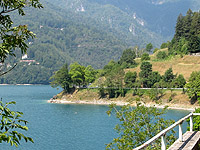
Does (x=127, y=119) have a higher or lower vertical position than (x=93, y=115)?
higher

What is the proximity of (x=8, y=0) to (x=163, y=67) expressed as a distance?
94.2 meters

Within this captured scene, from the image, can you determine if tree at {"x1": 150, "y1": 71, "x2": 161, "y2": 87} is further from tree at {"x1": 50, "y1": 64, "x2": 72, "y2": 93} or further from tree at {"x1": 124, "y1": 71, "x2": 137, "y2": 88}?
tree at {"x1": 50, "y1": 64, "x2": 72, "y2": 93}

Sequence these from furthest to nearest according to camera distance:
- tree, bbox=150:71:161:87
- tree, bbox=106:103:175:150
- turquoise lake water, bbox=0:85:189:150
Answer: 1. tree, bbox=150:71:161:87
2. turquoise lake water, bbox=0:85:189:150
3. tree, bbox=106:103:175:150

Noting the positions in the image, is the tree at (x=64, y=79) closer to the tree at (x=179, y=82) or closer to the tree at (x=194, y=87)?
the tree at (x=179, y=82)

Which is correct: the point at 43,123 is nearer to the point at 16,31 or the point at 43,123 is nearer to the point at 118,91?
the point at 118,91

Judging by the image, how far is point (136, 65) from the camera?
109m

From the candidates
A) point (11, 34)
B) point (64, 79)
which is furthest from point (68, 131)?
point (64, 79)

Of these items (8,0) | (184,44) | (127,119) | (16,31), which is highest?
(184,44)

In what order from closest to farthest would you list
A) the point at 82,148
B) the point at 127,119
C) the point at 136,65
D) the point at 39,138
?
the point at 127,119, the point at 82,148, the point at 39,138, the point at 136,65

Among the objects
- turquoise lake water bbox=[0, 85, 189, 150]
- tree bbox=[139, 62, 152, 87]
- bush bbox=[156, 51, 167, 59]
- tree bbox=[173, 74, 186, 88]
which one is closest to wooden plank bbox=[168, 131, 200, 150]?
turquoise lake water bbox=[0, 85, 189, 150]

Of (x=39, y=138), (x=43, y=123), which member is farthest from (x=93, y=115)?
(x=39, y=138)

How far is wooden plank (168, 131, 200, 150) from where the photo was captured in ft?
31.0

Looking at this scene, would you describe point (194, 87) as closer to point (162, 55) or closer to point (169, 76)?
point (169, 76)

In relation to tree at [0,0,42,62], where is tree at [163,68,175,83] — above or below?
below
